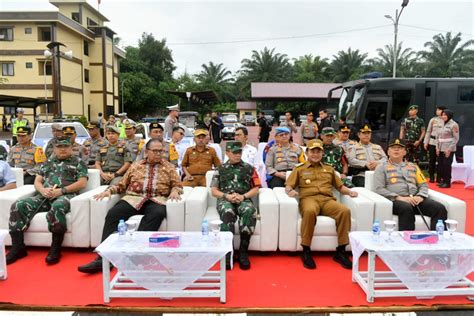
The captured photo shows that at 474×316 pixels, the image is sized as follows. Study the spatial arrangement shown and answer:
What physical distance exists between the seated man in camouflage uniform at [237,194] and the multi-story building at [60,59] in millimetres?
19434

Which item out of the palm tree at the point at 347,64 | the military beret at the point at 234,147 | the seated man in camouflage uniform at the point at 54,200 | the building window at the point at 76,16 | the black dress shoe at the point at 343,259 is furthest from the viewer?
the palm tree at the point at 347,64

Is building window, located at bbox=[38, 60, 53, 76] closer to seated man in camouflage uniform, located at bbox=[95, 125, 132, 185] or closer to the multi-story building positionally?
the multi-story building

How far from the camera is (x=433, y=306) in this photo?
9.84 ft

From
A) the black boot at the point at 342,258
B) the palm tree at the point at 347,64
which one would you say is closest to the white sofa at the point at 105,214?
the black boot at the point at 342,258

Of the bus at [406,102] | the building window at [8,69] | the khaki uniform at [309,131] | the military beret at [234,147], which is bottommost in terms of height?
the military beret at [234,147]

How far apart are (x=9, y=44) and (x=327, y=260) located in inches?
1041

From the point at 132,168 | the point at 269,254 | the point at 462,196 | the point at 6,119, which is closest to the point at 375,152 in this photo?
the point at 462,196

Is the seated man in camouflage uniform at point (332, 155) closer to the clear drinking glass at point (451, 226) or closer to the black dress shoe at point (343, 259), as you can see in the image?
the black dress shoe at point (343, 259)

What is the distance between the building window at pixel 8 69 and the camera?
80.6 ft

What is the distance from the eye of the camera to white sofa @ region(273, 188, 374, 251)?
12.9ft

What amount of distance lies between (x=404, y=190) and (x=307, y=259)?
1.40 meters

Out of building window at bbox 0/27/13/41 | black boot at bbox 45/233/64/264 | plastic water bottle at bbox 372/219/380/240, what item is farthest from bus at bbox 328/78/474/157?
building window at bbox 0/27/13/41

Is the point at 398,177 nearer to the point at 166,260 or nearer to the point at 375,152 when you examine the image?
the point at 375,152

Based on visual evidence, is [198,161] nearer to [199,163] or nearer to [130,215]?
[199,163]
